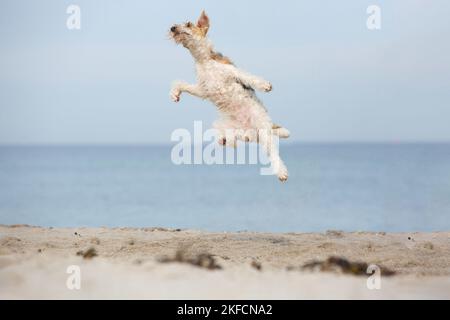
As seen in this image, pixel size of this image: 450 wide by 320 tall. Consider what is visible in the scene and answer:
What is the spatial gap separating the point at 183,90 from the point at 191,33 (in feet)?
2.16

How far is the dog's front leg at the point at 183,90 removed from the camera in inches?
360

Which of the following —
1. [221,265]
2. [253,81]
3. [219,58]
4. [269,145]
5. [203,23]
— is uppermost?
[203,23]

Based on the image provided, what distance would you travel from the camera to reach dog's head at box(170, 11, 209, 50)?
8977 millimetres

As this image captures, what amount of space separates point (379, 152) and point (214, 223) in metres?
30.0

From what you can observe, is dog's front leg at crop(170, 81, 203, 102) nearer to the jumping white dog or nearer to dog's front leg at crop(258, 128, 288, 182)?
the jumping white dog

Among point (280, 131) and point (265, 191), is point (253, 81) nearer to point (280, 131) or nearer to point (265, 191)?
point (280, 131)

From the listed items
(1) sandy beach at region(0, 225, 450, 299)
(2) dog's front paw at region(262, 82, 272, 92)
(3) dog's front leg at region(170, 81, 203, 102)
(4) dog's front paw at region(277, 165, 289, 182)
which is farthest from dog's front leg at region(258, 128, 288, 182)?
(1) sandy beach at region(0, 225, 450, 299)

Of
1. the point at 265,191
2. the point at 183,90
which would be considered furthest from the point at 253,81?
the point at 265,191

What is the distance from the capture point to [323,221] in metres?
22.6

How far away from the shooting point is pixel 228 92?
29.5ft

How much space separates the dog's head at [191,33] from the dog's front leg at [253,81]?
21.3 inches

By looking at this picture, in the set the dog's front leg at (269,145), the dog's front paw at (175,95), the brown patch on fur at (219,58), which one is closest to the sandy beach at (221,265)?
the dog's front leg at (269,145)

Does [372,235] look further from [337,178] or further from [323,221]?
[337,178]

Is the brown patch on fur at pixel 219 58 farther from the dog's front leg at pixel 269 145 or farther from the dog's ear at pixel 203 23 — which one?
the dog's front leg at pixel 269 145
